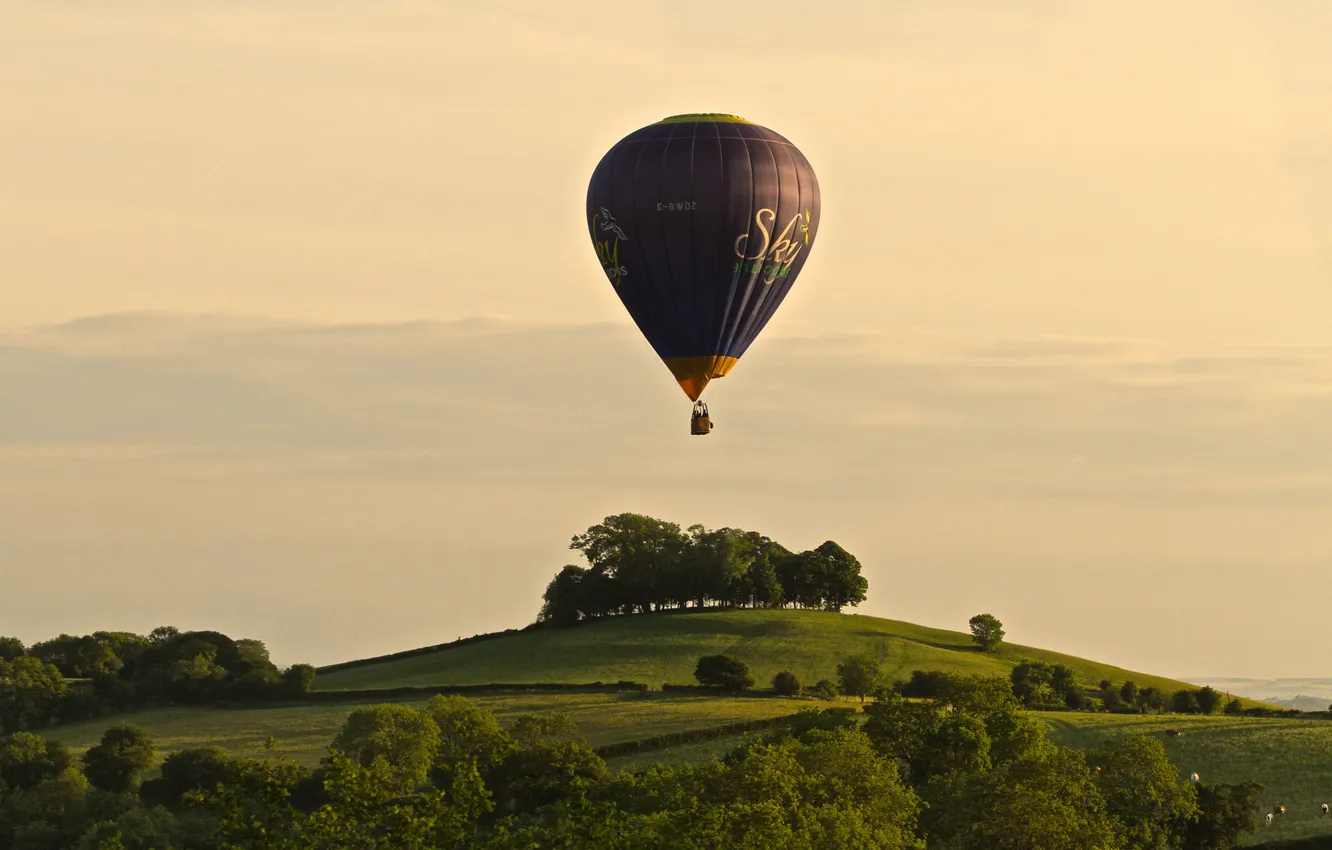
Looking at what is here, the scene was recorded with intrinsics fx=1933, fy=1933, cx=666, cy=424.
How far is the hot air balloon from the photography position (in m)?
80.4

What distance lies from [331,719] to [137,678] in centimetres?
2051

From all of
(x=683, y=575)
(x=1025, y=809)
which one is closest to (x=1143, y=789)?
(x=1025, y=809)

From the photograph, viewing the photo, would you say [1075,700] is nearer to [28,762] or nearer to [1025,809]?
[1025,809]

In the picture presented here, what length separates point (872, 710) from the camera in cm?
9575

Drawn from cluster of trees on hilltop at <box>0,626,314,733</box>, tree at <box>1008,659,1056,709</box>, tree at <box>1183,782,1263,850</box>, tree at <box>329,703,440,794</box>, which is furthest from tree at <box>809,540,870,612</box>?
tree at <box>1183,782,1263,850</box>

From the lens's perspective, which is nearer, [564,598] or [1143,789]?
[1143,789]

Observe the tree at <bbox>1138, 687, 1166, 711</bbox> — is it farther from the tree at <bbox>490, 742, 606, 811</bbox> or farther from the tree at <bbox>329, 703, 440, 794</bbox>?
the tree at <bbox>329, 703, 440, 794</bbox>

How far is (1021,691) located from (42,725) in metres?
69.8

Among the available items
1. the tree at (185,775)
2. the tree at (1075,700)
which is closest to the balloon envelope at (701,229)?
the tree at (185,775)

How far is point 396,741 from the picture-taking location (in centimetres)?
10775

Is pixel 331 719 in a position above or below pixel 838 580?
below

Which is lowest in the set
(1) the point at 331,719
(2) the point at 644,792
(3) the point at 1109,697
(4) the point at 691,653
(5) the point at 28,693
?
(2) the point at 644,792

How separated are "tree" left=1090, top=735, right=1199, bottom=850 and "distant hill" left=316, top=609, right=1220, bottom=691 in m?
60.8

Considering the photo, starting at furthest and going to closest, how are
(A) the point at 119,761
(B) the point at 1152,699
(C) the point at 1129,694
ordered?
(C) the point at 1129,694 → (B) the point at 1152,699 → (A) the point at 119,761
